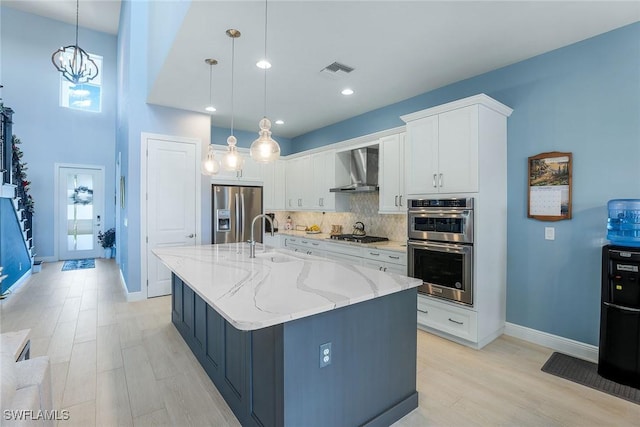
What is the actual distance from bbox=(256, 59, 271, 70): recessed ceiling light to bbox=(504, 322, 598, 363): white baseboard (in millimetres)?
3724

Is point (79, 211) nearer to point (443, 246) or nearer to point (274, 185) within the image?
point (274, 185)

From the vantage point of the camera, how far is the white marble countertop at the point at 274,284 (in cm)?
140

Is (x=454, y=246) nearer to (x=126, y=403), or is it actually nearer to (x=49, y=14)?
(x=126, y=403)

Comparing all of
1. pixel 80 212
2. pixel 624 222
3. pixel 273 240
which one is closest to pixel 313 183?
pixel 273 240

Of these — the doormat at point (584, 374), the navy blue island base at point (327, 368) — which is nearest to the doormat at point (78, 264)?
the navy blue island base at point (327, 368)

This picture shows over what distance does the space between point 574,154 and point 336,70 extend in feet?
8.02

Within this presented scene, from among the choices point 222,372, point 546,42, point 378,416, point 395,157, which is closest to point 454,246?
point 395,157

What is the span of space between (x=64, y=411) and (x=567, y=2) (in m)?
4.55

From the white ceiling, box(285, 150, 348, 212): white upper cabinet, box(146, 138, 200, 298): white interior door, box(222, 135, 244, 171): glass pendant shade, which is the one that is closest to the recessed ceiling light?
the white ceiling

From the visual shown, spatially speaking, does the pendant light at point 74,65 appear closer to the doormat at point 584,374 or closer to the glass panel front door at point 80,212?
the glass panel front door at point 80,212

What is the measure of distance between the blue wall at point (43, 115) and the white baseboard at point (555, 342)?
369 inches

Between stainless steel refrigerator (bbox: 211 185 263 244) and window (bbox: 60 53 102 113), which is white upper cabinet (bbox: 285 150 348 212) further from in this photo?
window (bbox: 60 53 102 113)

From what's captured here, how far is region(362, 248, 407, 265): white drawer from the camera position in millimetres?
3676

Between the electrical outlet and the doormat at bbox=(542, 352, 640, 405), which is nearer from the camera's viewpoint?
the electrical outlet
